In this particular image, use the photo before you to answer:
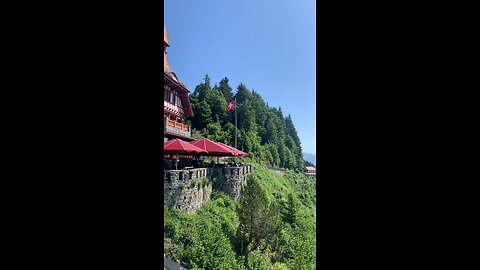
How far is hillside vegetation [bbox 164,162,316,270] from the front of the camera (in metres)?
8.80

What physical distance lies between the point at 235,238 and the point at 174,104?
8.09 metres

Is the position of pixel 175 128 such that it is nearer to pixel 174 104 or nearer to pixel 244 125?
pixel 174 104

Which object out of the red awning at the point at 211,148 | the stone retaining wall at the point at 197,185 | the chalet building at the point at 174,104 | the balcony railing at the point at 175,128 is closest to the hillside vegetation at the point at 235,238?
the stone retaining wall at the point at 197,185

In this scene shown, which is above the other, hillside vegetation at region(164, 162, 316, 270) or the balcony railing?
the balcony railing

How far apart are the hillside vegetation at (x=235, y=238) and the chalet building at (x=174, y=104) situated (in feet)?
13.2

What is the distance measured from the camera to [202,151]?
11.0 meters

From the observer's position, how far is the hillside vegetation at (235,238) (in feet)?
28.9

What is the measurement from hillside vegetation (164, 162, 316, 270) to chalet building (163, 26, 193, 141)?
4.03 m

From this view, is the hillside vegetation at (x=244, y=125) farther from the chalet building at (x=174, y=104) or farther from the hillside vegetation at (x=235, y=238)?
the hillside vegetation at (x=235, y=238)

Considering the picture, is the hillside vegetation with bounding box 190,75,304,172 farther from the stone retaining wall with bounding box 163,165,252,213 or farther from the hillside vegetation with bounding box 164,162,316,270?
the hillside vegetation with bounding box 164,162,316,270

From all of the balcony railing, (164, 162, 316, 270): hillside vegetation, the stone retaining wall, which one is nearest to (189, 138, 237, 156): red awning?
the stone retaining wall

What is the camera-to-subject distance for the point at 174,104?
15.2 metres

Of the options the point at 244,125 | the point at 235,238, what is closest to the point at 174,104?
the point at 235,238

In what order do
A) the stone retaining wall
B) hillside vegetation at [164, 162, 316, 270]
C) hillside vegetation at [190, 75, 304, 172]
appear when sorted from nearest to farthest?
hillside vegetation at [164, 162, 316, 270], the stone retaining wall, hillside vegetation at [190, 75, 304, 172]
